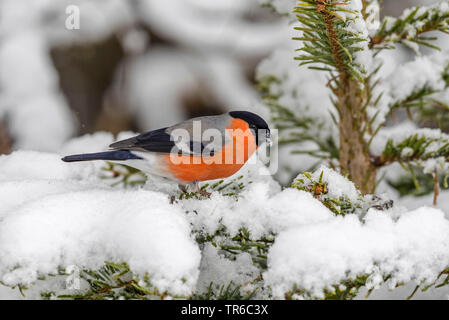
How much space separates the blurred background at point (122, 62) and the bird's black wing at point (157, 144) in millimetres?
1174

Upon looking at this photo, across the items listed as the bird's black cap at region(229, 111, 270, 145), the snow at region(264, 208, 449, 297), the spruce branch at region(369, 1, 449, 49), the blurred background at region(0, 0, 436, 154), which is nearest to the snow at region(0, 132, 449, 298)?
the snow at region(264, 208, 449, 297)

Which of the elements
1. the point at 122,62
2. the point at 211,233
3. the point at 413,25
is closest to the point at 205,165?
the point at 211,233

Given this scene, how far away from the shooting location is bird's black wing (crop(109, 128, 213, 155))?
54.9 inches

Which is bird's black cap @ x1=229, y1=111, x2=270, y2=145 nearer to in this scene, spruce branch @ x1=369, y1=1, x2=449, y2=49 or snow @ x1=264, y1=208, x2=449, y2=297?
spruce branch @ x1=369, y1=1, x2=449, y2=49

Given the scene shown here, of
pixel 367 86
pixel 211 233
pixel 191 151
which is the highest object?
pixel 367 86

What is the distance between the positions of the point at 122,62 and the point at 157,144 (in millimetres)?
1717

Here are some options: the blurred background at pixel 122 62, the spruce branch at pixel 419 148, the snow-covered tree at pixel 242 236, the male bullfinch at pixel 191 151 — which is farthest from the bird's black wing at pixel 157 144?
the blurred background at pixel 122 62

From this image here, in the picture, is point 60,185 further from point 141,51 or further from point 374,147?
point 141,51

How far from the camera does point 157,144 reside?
1.40 meters

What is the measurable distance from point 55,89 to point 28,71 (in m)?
0.17

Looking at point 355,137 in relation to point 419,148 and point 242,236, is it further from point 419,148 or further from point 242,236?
point 242,236

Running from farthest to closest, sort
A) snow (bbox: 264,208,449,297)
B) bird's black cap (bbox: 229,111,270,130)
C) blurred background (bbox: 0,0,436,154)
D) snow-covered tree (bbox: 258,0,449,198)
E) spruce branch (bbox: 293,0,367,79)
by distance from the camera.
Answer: blurred background (bbox: 0,0,436,154)
bird's black cap (bbox: 229,111,270,130)
snow-covered tree (bbox: 258,0,449,198)
spruce branch (bbox: 293,0,367,79)
snow (bbox: 264,208,449,297)

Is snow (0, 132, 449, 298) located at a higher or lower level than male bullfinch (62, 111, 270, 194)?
lower

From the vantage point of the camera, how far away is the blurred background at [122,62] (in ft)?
8.34
